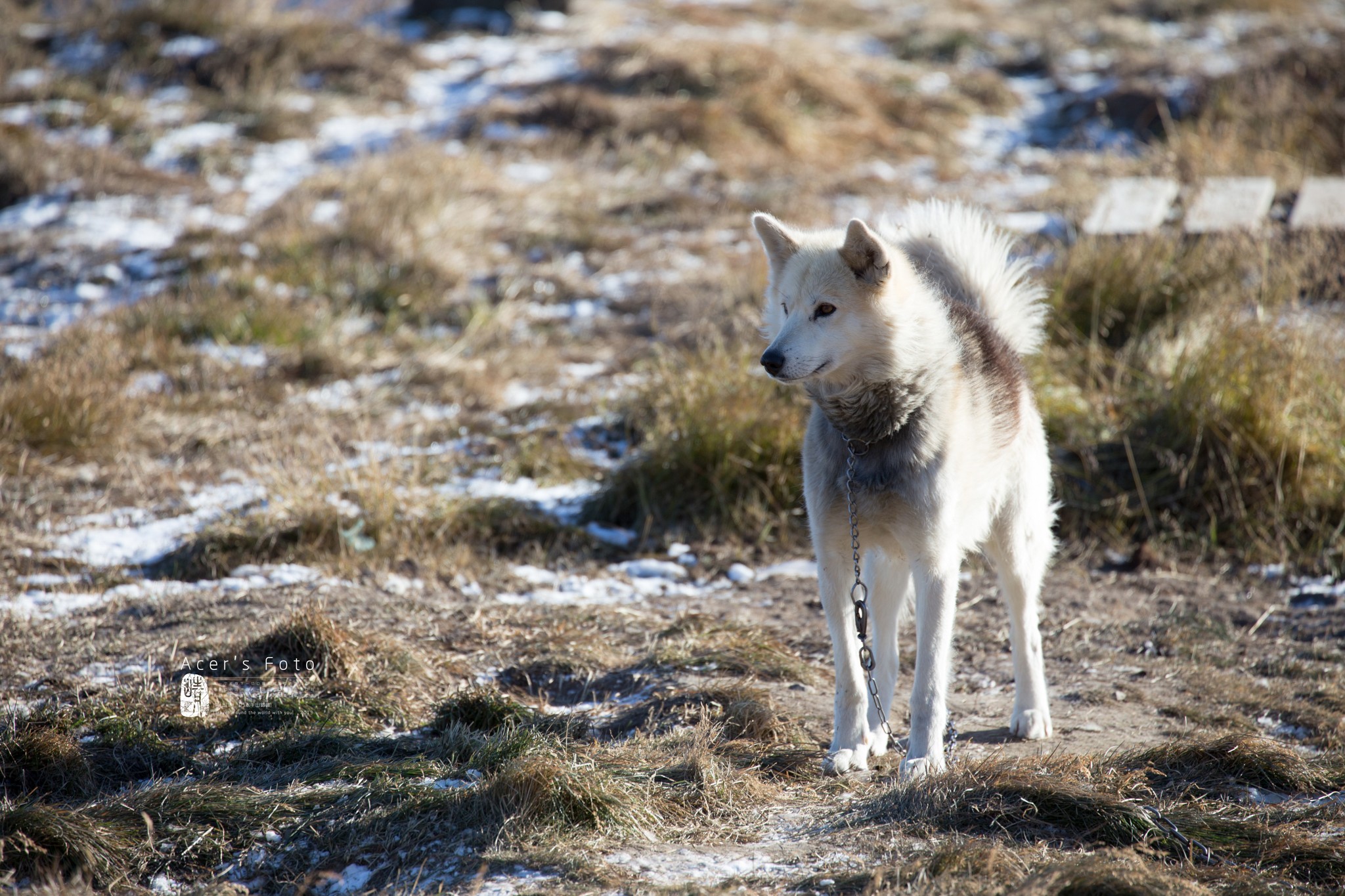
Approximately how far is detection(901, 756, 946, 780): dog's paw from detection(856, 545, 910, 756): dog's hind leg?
40 centimetres

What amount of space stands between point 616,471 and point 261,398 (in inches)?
104

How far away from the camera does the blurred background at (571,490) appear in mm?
2850

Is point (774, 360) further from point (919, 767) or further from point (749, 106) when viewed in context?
point (749, 106)

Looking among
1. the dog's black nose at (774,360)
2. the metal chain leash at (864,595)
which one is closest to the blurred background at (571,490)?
the metal chain leash at (864,595)

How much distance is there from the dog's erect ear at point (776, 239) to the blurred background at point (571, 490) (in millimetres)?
1584

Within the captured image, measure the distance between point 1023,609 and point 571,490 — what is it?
2.91 m

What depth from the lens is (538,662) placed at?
4.17m

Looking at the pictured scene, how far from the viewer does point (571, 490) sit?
19.6ft

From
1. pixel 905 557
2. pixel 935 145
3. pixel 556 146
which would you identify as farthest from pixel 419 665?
pixel 935 145

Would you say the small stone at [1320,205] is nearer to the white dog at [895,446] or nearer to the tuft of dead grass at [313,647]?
the white dog at [895,446]

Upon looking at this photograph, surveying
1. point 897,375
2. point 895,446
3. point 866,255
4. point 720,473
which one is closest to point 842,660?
point 895,446

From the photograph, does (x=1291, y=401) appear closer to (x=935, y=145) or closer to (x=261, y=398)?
(x=261, y=398)

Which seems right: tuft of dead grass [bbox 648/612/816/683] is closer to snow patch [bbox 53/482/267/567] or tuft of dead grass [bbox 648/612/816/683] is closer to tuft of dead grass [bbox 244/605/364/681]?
tuft of dead grass [bbox 244/605/364/681]

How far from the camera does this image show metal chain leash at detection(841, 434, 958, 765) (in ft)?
10.5
